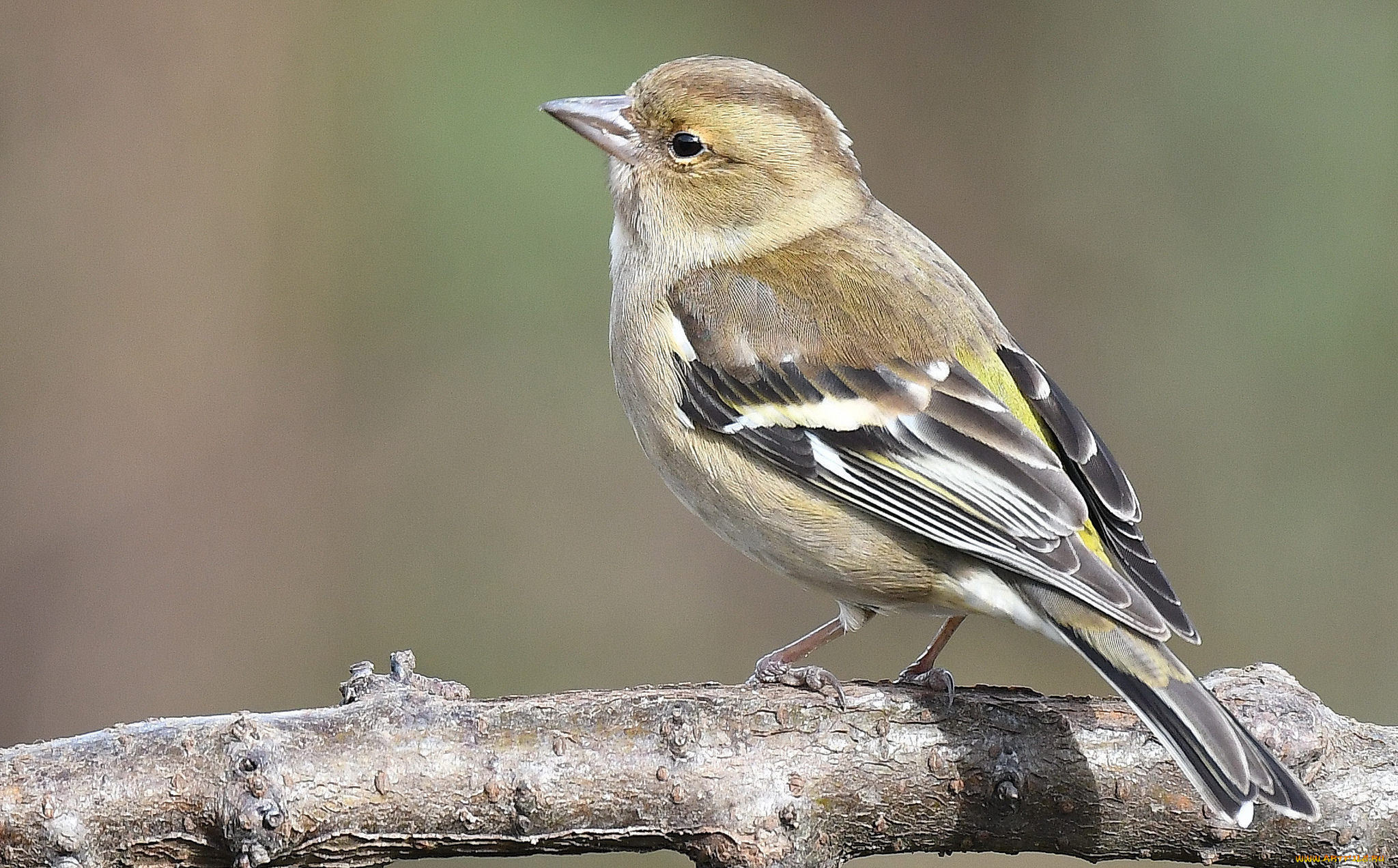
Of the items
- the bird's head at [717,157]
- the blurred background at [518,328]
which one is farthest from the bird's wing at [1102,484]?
the blurred background at [518,328]

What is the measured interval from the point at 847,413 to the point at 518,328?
12.6 feet

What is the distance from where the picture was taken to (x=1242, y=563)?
24.7 feet

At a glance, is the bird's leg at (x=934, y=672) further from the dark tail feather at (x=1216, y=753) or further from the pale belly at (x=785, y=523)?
the dark tail feather at (x=1216, y=753)

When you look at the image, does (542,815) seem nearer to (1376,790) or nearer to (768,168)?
(1376,790)

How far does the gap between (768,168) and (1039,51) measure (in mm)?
3875

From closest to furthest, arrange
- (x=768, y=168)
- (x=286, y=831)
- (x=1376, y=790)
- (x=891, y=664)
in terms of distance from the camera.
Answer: (x=286, y=831) < (x=1376, y=790) < (x=768, y=168) < (x=891, y=664)

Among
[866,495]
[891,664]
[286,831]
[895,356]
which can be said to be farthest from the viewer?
[891,664]

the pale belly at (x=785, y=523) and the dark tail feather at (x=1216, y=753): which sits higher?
the pale belly at (x=785, y=523)

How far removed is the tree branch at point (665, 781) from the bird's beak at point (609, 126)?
2.11 metres

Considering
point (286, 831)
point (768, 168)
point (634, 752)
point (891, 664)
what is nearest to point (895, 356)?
point (768, 168)

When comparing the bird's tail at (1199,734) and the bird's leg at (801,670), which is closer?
the bird's tail at (1199,734)

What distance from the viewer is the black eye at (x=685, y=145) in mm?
4949

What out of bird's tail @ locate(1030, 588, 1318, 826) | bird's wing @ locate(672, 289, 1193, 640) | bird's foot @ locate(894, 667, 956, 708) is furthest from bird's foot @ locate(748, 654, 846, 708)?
bird's tail @ locate(1030, 588, 1318, 826)

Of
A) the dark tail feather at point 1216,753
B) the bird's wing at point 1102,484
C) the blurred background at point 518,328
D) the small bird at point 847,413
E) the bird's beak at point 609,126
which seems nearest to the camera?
the dark tail feather at point 1216,753
